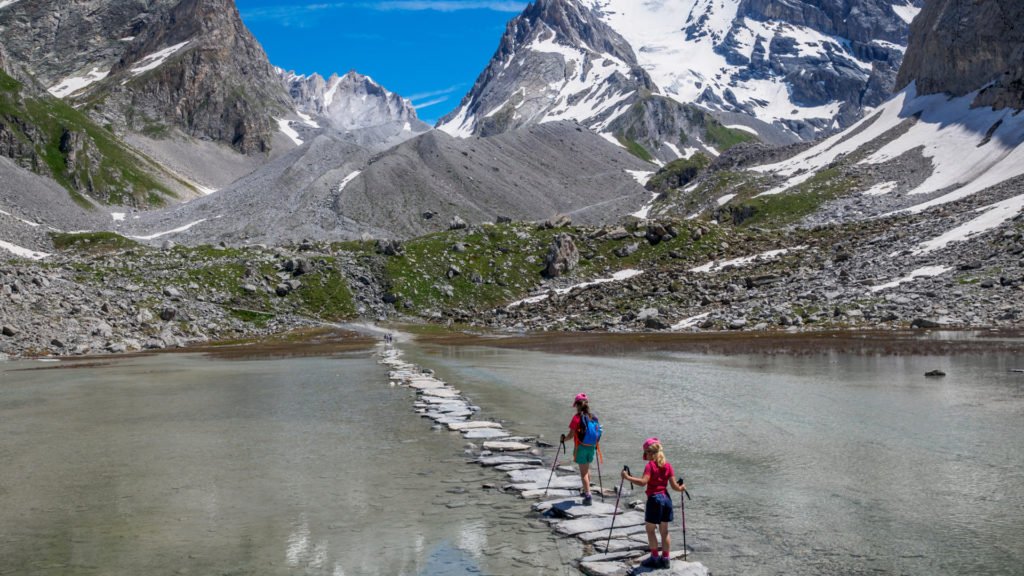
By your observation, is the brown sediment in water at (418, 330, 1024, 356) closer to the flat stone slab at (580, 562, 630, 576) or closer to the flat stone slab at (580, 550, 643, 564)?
the flat stone slab at (580, 550, 643, 564)

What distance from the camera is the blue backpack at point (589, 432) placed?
19.3 meters

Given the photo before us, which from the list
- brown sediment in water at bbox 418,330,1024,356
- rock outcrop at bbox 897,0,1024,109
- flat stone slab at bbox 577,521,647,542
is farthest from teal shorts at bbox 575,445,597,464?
rock outcrop at bbox 897,0,1024,109

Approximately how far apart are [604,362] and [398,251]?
82302 mm

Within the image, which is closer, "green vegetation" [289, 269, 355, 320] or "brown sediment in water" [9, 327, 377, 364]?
"brown sediment in water" [9, 327, 377, 364]

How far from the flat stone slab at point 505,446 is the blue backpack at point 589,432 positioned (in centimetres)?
A: 535

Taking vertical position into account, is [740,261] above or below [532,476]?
above

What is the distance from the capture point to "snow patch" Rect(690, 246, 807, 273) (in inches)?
4415

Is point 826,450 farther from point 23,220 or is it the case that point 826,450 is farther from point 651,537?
point 23,220

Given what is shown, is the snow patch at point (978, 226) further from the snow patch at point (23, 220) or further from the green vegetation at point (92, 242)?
the snow patch at point (23, 220)

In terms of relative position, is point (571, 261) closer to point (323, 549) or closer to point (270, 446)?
point (270, 446)

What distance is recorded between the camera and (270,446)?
25609 mm

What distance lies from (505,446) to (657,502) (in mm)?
10900

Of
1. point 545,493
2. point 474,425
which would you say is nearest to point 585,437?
point 545,493

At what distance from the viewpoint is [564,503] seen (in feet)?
59.5
